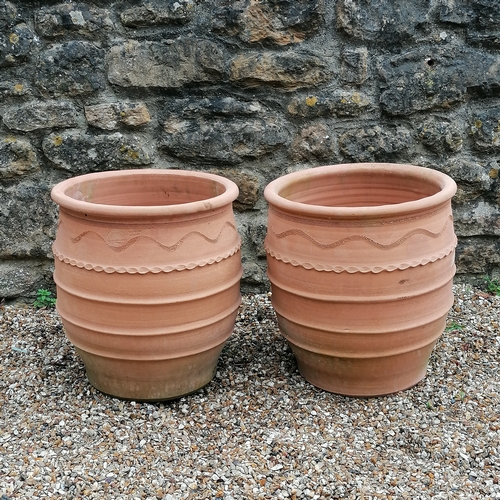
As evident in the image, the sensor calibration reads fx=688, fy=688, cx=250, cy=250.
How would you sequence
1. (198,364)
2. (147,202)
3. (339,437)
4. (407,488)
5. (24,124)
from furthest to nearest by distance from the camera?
(24,124), (147,202), (198,364), (339,437), (407,488)

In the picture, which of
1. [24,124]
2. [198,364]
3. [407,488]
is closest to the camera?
[407,488]

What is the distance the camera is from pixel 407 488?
1896 mm

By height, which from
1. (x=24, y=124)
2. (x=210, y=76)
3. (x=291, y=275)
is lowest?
(x=291, y=275)

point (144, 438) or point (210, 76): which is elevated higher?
point (210, 76)

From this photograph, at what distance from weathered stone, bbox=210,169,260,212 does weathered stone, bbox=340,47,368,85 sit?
1.83ft

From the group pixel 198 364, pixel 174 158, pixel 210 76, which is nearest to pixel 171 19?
pixel 210 76

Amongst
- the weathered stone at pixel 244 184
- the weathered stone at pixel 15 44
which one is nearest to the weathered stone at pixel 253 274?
the weathered stone at pixel 244 184

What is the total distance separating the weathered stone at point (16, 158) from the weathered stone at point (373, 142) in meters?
1.27

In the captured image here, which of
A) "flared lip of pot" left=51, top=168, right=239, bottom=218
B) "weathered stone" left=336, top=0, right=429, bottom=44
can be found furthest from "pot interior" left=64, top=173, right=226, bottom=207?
"weathered stone" left=336, top=0, right=429, bottom=44

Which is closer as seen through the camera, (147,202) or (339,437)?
(339,437)

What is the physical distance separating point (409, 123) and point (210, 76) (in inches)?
32.9

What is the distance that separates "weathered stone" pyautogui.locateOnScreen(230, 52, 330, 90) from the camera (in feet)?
8.82

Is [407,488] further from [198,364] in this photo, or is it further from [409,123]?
[409,123]

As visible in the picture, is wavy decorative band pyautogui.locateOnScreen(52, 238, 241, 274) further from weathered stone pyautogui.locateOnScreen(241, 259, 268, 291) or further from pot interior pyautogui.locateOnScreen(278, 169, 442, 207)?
weathered stone pyautogui.locateOnScreen(241, 259, 268, 291)
